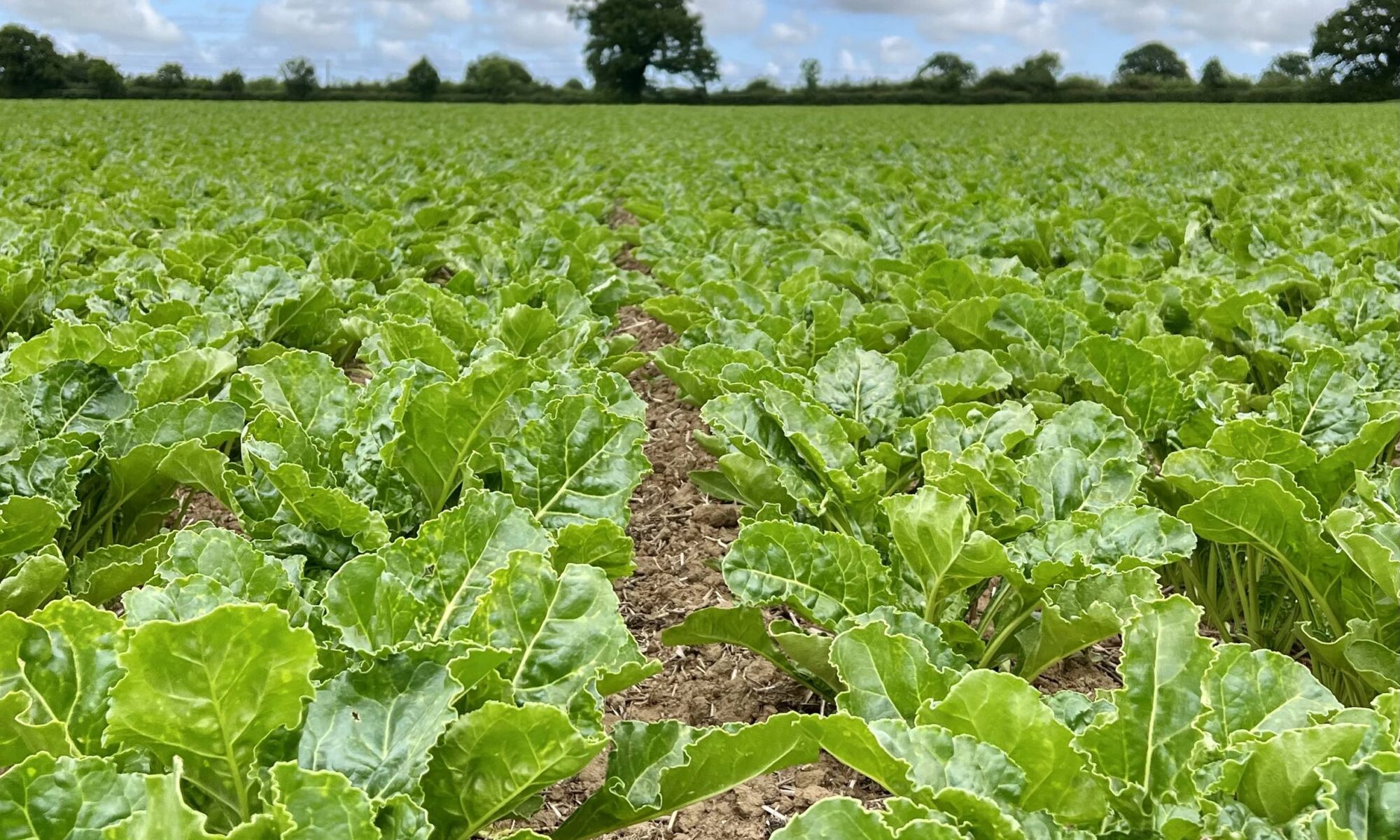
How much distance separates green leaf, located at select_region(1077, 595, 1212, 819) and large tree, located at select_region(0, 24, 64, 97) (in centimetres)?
6195

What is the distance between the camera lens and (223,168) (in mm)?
11023

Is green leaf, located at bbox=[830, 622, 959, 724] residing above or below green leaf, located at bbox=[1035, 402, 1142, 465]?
below

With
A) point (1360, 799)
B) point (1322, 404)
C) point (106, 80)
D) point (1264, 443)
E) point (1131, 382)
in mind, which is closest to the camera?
point (1360, 799)

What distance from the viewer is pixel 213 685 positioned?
1.23 m

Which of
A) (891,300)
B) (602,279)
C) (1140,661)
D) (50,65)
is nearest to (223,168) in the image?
(602,279)

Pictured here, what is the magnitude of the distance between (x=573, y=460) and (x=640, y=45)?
2789 inches

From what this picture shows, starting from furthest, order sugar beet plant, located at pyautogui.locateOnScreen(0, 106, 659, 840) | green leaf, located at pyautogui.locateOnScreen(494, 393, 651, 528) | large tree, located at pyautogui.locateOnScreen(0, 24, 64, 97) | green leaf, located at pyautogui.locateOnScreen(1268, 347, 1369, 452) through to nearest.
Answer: large tree, located at pyautogui.locateOnScreen(0, 24, 64, 97)
green leaf, located at pyautogui.locateOnScreen(1268, 347, 1369, 452)
green leaf, located at pyautogui.locateOnScreen(494, 393, 651, 528)
sugar beet plant, located at pyautogui.locateOnScreen(0, 106, 659, 840)

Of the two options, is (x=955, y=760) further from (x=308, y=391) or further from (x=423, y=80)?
(x=423, y=80)

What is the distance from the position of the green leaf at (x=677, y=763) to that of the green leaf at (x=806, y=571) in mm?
369

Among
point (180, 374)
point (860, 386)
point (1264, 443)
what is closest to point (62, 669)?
point (180, 374)

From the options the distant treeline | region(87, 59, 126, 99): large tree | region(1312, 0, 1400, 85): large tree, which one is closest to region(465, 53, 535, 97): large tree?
the distant treeline

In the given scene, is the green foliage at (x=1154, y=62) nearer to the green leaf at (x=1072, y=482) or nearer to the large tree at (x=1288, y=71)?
the large tree at (x=1288, y=71)

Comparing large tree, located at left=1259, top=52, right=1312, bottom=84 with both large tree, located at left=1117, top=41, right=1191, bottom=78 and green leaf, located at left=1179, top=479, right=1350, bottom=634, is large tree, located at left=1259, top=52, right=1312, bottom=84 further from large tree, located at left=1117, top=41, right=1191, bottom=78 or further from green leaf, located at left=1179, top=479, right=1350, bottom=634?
green leaf, located at left=1179, top=479, right=1350, bottom=634

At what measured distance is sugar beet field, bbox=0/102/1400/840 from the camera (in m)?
1.32
